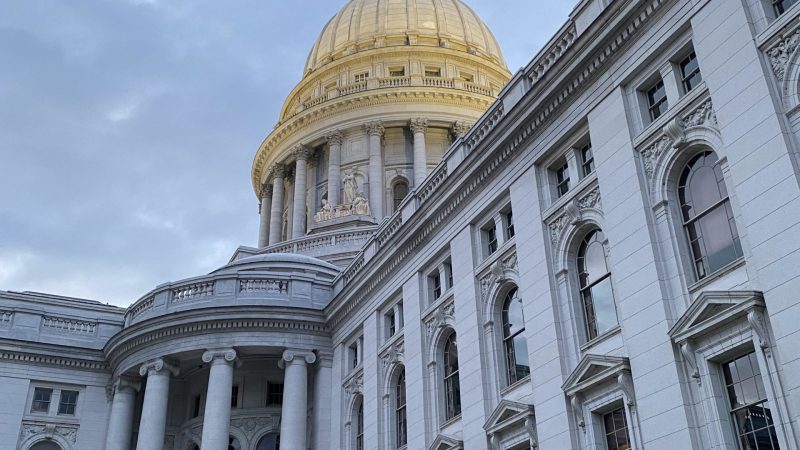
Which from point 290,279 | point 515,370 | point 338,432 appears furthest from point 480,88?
point 515,370

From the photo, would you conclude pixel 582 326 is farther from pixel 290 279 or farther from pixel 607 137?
pixel 290 279

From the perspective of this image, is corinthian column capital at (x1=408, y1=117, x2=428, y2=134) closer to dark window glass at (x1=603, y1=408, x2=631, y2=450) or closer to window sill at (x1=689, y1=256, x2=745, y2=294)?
dark window glass at (x1=603, y1=408, x2=631, y2=450)

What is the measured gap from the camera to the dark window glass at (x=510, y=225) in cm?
2603

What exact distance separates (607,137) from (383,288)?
13923mm

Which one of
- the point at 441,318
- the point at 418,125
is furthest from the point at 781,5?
the point at 418,125

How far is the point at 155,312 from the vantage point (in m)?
37.7

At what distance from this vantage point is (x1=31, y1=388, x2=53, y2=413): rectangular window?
126 feet

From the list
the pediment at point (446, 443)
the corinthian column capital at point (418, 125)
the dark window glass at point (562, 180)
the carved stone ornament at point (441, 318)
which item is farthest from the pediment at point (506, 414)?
the corinthian column capital at point (418, 125)

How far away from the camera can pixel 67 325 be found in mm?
40469

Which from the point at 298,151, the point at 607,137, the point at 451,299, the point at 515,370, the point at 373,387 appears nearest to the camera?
the point at 607,137

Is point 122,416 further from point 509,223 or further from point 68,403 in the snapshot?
point 509,223

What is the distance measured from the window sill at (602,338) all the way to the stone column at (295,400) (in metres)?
16.7

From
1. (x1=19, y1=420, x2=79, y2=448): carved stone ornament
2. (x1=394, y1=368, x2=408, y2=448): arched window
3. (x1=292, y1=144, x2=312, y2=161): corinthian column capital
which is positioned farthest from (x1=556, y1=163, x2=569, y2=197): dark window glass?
(x1=292, y1=144, x2=312, y2=161): corinthian column capital

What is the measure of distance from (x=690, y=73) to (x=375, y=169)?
1589 inches
